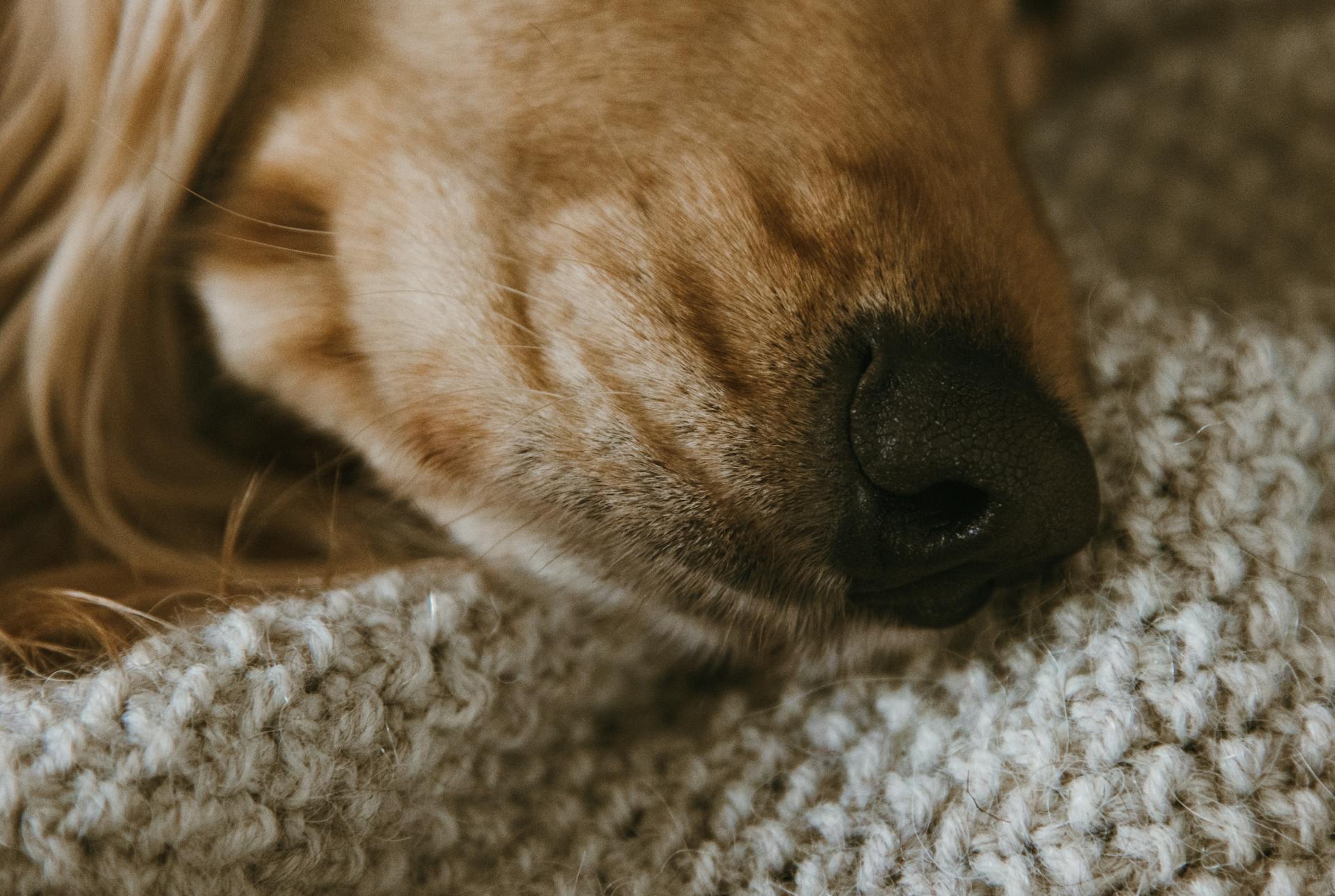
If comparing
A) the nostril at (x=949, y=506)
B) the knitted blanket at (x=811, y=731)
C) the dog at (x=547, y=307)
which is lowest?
the knitted blanket at (x=811, y=731)

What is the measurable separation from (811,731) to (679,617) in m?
0.13

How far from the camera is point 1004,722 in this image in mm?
730

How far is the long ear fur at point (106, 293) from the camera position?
845 millimetres

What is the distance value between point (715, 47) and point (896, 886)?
1.98ft

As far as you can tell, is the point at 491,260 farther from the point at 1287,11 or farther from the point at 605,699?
the point at 1287,11

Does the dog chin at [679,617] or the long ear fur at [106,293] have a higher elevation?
the long ear fur at [106,293]

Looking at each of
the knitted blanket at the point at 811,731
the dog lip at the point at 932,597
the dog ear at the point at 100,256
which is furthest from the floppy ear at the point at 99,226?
the dog lip at the point at 932,597

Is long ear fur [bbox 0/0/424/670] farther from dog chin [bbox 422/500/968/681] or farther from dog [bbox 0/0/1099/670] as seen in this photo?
dog chin [bbox 422/500/968/681]

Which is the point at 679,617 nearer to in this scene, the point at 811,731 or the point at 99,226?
the point at 811,731

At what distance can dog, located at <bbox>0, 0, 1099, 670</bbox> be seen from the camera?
71cm

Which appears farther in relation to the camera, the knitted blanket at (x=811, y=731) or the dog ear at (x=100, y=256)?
→ the dog ear at (x=100, y=256)

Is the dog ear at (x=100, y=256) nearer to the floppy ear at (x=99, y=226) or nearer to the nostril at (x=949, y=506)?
the floppy ear at (x=99, y=226)

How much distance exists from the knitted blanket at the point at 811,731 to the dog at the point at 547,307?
0.06 meters

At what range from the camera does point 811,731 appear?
0.81 metres
